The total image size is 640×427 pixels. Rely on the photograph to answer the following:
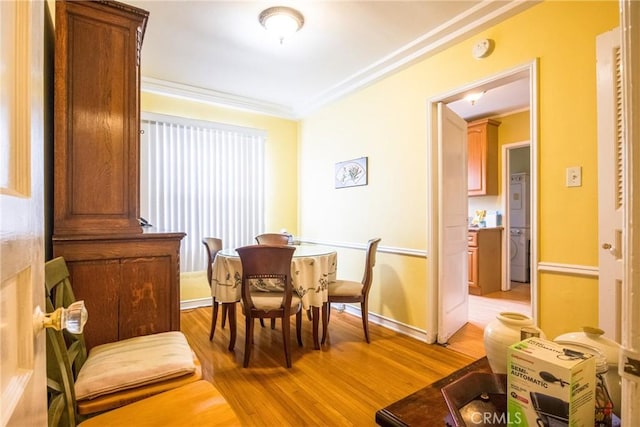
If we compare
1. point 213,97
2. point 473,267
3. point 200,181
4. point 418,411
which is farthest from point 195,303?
point 473,267

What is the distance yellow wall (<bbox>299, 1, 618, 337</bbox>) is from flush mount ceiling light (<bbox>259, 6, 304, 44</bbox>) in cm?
122

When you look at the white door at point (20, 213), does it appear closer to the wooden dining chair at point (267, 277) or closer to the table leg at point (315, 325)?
the wooden dining chair at point (267, 277)

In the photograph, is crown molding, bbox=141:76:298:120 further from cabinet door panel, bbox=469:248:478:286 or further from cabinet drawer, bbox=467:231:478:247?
cabinet door panel, bbox=469:248:478:286

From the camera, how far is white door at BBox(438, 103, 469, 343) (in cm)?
280

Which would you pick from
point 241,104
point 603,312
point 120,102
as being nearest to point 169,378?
point 120,102

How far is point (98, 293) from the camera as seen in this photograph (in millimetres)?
1562

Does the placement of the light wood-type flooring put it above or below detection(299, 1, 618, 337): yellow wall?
below

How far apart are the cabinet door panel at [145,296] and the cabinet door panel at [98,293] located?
35 millimetres

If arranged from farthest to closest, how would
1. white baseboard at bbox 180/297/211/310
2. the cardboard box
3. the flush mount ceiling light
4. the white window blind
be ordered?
white baseboard at bbox 180/297/211/310 → the white window blind → the flush mount ceiling light → the cardboard box

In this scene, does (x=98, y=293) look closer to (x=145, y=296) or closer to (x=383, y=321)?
(x=145, y=296)

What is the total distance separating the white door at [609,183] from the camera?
161cm

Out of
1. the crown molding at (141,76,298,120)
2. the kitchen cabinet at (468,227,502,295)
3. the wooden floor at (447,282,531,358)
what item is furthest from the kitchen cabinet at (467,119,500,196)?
the crown molding at (141,76,298,120)

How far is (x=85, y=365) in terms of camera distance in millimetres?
1320

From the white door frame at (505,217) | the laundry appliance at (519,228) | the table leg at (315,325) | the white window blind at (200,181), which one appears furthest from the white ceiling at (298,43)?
the table leg at (315,325)
